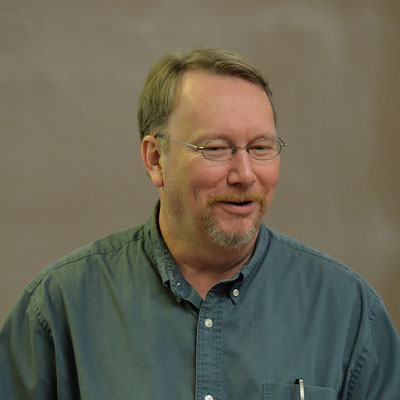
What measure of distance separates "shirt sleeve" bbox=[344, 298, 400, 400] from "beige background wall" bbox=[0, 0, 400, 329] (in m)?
1.08

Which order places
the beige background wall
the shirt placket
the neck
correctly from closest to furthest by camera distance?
the shirt placket < the neck < the beige background wall

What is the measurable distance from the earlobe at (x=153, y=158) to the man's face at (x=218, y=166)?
0.06 metres

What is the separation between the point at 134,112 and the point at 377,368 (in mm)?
1351

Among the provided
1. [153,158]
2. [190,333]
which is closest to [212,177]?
[153,158]

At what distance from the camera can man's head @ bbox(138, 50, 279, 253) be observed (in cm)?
161

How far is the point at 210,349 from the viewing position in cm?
161

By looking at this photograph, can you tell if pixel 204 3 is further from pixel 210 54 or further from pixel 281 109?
pixel 210 54

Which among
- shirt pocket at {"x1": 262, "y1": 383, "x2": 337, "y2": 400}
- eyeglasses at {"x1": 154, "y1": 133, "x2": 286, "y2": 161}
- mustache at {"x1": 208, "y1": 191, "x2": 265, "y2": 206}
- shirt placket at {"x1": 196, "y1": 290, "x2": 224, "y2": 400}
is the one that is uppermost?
eyeglasses at {"x1": 154, "y1": 133, "x2": 286, "y2": 161}

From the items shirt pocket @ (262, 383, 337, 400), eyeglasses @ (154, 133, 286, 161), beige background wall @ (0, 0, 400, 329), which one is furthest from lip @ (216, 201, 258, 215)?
beige background wall @ (0, 0, 400, 329)

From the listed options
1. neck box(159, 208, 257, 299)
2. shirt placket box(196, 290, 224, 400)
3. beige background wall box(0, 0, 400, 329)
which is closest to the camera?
shirt placket box(196, 290, 224, 400)

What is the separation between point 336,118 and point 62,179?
41.7 inches

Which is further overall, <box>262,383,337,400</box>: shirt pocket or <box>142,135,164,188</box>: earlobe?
<box>142,135,164,188</box>: earlobe

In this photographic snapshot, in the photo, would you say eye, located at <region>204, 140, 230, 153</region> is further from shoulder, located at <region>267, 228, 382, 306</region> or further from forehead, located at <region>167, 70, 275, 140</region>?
shoulder, located at <region>267, 228, 382, 306</region>

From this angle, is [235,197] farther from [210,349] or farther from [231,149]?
[210,349]
